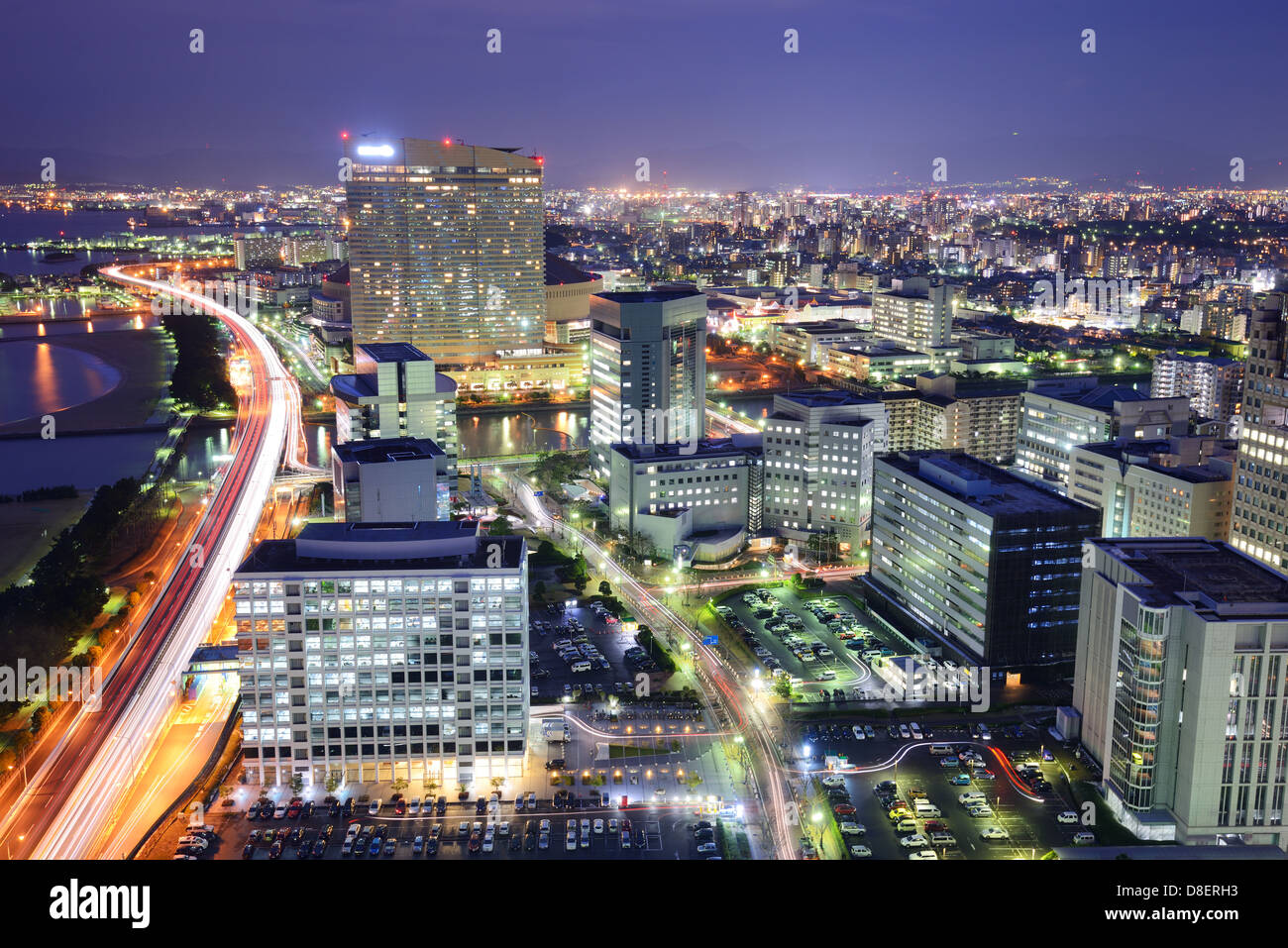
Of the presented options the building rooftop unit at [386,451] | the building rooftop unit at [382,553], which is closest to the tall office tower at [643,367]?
the building rooftop unit at [386,451]

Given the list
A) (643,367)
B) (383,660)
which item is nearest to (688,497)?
(643,367)

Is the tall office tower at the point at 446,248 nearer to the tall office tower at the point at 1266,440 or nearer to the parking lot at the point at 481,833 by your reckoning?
the tall office tower at the point at 1266,440

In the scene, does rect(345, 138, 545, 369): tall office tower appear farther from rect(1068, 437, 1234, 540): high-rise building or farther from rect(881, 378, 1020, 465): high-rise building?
rect(1068, 437, 1234, 540): high-rise building

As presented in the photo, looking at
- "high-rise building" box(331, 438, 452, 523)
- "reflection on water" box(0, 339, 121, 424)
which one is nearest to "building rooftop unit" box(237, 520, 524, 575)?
"high-rise building" box(331, 438, 452, 523)

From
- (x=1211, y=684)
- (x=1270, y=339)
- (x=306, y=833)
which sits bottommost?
(x=306, y=833)

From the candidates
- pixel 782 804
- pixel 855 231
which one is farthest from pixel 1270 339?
pixel 855 231
